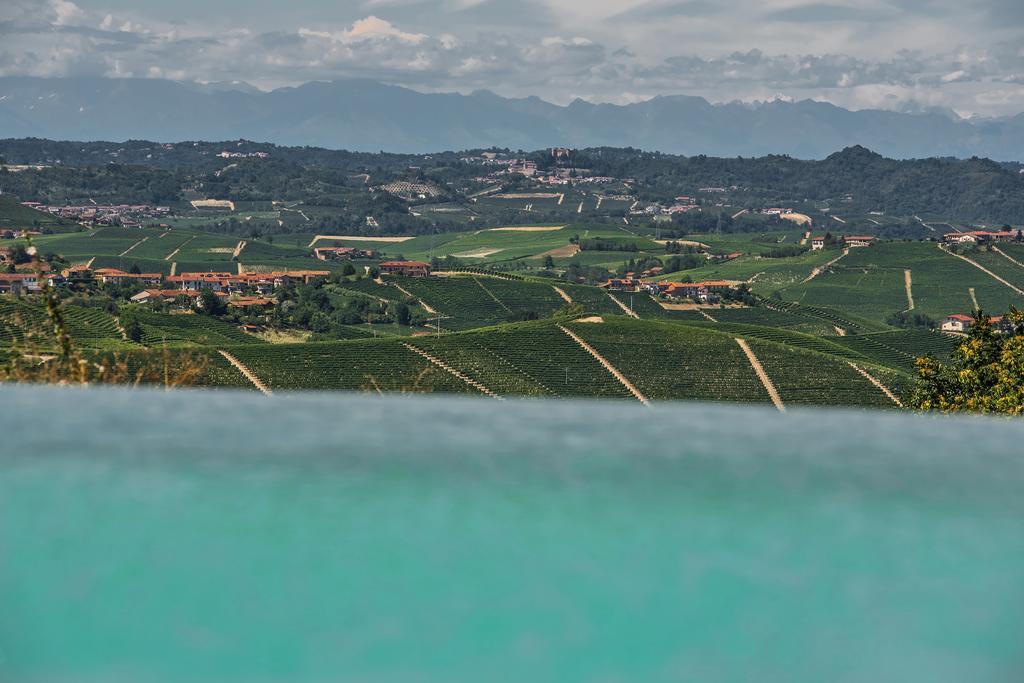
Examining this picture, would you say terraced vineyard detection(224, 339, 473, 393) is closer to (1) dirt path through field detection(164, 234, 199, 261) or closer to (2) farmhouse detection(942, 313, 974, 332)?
(2) farmhouse detection(942, 313, 974, 332)

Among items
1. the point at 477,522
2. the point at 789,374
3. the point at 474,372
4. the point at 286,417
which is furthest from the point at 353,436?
the point at 789,374

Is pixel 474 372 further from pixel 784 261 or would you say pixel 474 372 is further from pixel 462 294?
pixel 784 261

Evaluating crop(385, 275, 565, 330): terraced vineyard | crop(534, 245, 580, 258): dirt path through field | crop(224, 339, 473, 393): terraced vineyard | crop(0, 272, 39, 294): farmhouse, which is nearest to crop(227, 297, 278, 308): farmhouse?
crop(0, 272, 39, 294): farmhouse

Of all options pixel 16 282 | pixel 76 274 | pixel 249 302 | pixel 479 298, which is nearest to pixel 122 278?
pixel 76 274

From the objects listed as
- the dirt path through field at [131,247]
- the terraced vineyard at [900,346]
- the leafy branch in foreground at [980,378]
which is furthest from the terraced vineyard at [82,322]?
the dirt path through field at [131,247]

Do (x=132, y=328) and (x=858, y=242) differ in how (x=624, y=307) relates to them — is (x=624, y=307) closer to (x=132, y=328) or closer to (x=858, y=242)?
(x=132, y=328)

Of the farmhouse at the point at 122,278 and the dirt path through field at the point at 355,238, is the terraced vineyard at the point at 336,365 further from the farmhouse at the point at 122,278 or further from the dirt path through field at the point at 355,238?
the dirt path through field at the point at 355,238
